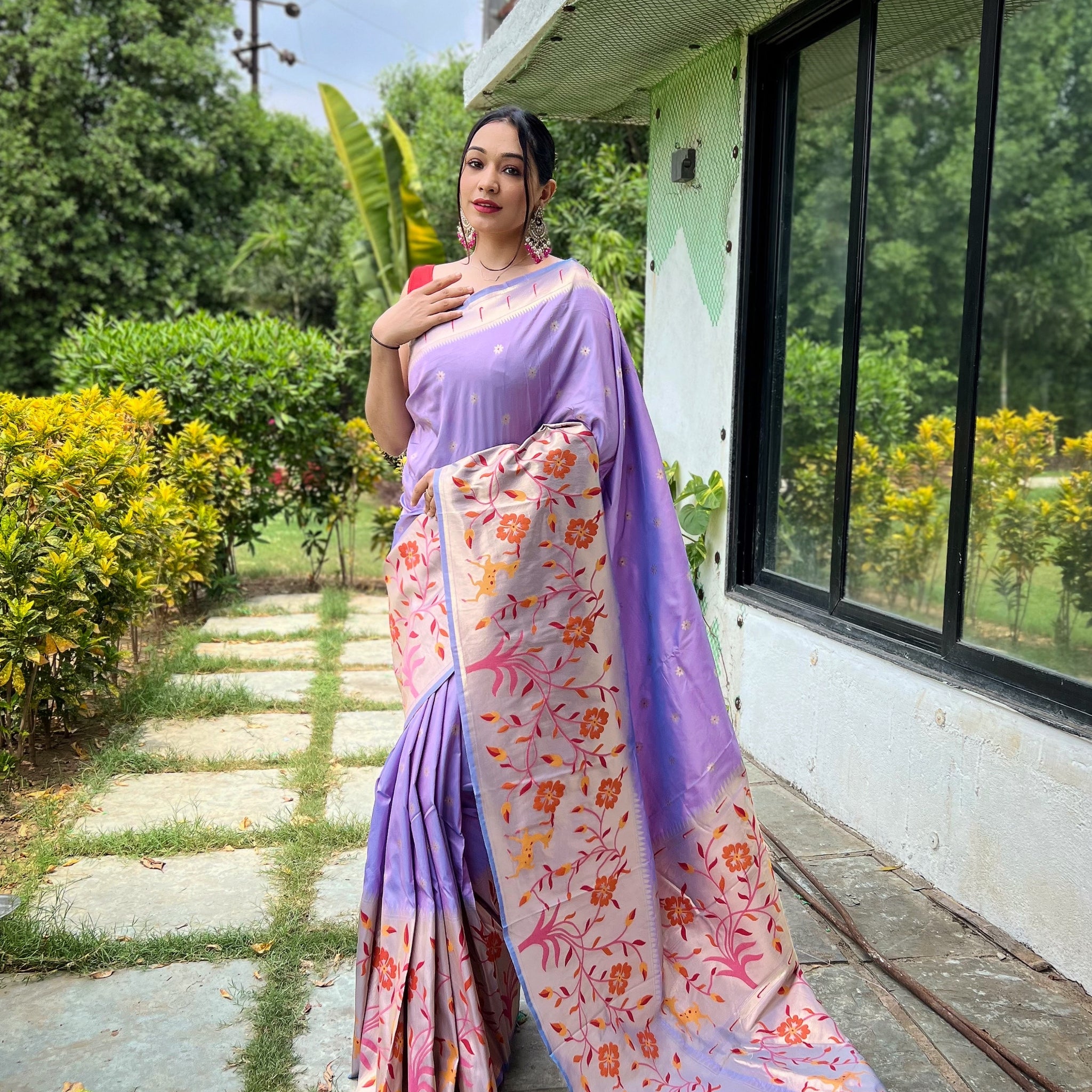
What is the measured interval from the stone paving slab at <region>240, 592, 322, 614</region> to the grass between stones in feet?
4.44

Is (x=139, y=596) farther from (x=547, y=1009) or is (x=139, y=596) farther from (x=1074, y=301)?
(x=1074, y=301)

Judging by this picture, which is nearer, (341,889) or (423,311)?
(423,311)

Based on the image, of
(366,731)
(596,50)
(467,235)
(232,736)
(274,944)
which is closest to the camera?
(467,235)

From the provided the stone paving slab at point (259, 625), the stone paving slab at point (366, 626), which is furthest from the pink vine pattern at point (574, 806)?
the stone paving slab at point (259, 625)

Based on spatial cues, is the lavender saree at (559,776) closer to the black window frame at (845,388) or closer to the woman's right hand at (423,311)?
the woman's right hand at (423,311)

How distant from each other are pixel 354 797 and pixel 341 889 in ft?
2.18

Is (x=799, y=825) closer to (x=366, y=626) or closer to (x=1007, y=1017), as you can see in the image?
(x=1007, y=1017)

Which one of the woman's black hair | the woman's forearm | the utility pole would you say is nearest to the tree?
the utility pole

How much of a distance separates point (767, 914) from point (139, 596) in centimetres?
264

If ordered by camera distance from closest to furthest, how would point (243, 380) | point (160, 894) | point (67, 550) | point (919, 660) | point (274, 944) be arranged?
point (274, 944) < point (160, 894) < point (919, 660) < point (67, 550) < point (243, 380)

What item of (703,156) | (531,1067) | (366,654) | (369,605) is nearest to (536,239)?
(531,1067)

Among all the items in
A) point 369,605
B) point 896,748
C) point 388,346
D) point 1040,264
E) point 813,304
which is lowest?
point 369,605

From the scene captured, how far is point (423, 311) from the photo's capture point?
6.46 ft

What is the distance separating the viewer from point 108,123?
655 inches
